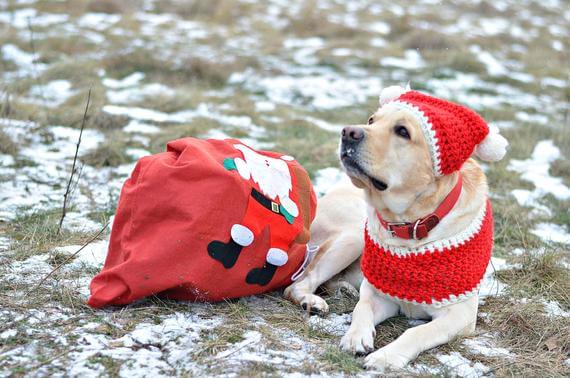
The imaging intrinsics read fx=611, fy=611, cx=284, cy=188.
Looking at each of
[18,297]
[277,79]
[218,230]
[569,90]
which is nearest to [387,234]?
[218,230]

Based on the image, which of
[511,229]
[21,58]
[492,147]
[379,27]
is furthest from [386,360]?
[379,27]

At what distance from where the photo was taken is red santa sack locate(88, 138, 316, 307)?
268cm

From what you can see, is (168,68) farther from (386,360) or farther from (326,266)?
(386,360)

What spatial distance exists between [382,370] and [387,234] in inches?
26.4

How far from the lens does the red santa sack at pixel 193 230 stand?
8.80ft

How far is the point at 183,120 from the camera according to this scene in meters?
6.66

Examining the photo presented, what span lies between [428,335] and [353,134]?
0.92 m

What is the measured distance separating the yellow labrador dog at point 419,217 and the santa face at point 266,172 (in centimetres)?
46

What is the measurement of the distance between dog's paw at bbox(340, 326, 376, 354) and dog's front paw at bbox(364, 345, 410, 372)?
0.09 m

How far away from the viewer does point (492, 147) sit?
105 inches

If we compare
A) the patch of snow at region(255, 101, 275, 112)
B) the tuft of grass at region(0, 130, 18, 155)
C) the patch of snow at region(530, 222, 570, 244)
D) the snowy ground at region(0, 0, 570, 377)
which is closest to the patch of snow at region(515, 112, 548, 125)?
the snowy ground at region(0, 0, 570, 377)

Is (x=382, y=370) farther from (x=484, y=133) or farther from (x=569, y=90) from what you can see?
(x=569, y=90)

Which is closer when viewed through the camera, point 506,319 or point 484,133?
point 484,133

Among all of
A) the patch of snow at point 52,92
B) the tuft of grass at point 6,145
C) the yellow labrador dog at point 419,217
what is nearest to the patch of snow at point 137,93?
the patch of snow at point 52,92
